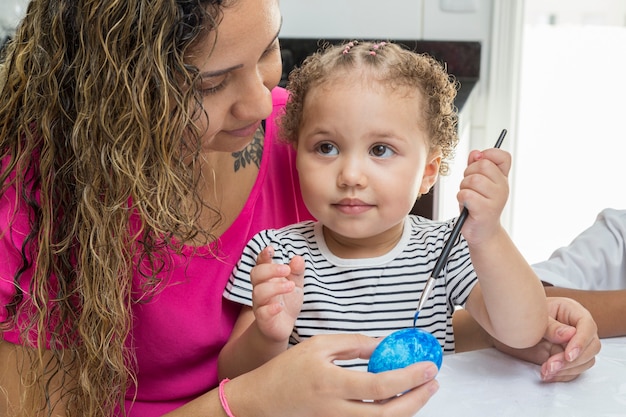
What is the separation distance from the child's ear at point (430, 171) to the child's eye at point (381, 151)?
11cm

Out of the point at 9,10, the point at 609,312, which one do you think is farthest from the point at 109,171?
the point at 9,10

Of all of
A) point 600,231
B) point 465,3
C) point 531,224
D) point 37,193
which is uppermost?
point 465,3

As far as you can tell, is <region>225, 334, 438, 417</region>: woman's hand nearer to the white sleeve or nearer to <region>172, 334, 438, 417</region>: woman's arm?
<region>172, 334, 438, 417</region>: woman's arm

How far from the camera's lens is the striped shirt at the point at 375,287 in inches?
46.0

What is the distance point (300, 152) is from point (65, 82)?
35cm

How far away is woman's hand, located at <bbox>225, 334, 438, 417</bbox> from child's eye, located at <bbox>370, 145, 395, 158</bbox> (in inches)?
12.3

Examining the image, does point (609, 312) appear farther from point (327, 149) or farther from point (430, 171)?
point (327, 149)

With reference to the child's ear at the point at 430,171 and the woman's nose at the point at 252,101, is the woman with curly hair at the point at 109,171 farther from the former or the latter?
the child's ear at the point at 430,171

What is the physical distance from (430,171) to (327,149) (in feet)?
0.60

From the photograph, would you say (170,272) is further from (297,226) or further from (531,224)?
(531,224)

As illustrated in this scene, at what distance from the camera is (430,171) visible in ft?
4.15

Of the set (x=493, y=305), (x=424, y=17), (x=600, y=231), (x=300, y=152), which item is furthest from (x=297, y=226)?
(x=424, y=17)

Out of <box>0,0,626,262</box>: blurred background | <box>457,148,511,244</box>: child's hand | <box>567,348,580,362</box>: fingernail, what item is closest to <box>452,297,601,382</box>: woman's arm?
<box>567,348,580,362</box>: fingernail

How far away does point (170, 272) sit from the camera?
1181mm
